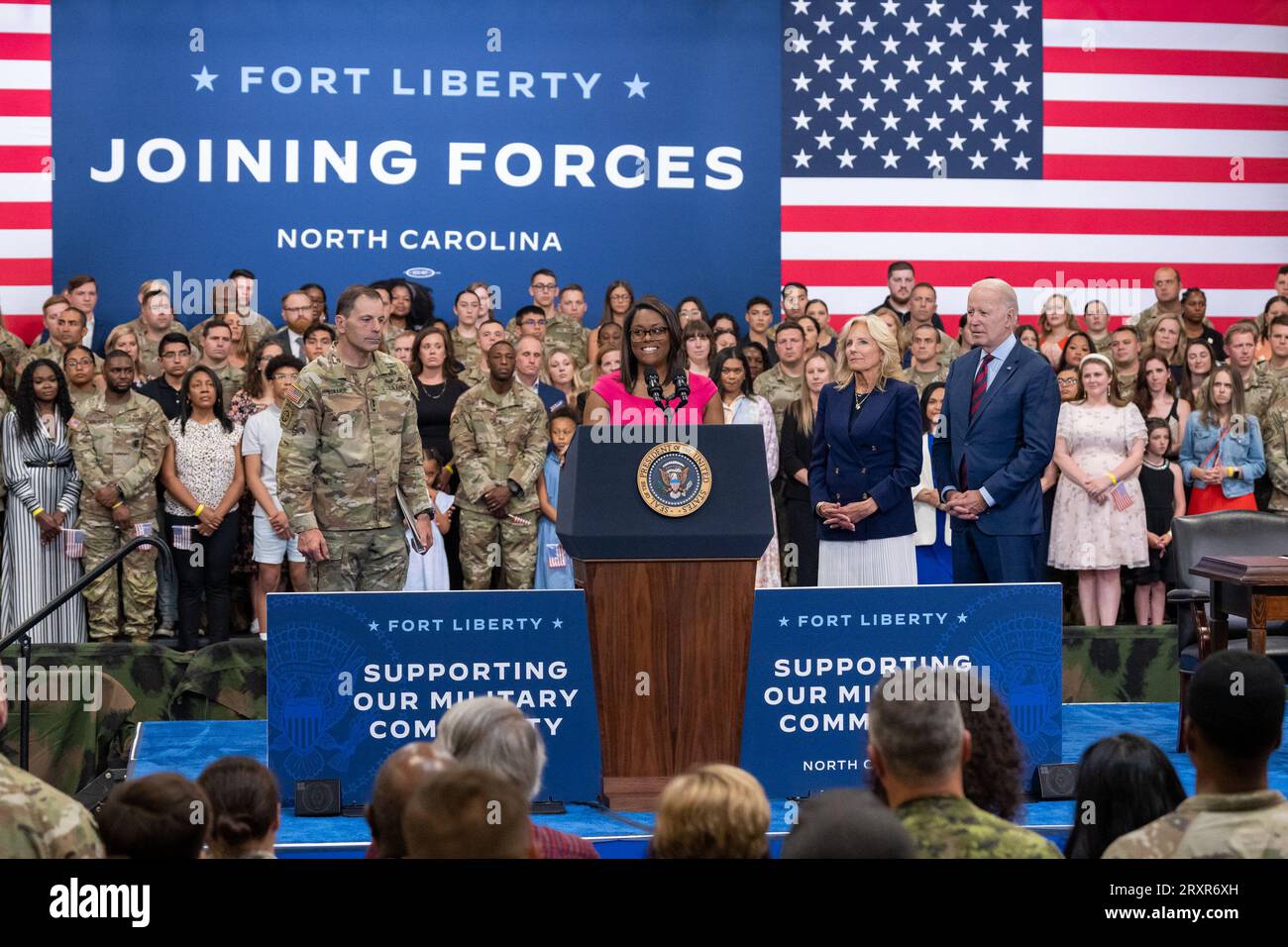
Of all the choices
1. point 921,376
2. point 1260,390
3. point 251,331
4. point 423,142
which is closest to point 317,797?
point 921,376

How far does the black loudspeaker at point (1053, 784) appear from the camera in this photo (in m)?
5.49

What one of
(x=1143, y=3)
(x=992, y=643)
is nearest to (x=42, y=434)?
(x=992, y=643)

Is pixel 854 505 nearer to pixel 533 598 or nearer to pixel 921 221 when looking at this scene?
pixel 533 598

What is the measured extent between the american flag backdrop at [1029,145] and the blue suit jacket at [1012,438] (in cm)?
601

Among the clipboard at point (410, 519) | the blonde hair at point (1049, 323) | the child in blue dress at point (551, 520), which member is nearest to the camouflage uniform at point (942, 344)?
the blonde hair at point (1049, 323)

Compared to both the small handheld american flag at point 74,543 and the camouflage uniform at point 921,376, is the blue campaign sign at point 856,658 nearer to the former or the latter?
the camouflage uniform at point 921,376

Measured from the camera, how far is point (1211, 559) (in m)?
6.54

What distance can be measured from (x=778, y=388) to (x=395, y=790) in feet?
→ 22.5

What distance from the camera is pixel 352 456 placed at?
645 cm

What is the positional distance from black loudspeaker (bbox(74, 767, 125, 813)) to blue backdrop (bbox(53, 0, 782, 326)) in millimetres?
6143

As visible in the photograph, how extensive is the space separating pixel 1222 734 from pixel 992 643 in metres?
2.80

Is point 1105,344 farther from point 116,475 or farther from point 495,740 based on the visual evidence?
point 495,740

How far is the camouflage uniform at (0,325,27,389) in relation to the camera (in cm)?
915

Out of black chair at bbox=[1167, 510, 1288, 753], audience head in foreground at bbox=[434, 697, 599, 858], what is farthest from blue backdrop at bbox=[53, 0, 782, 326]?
audience head in foreground at bbox=[434, 697, 599, 858]
